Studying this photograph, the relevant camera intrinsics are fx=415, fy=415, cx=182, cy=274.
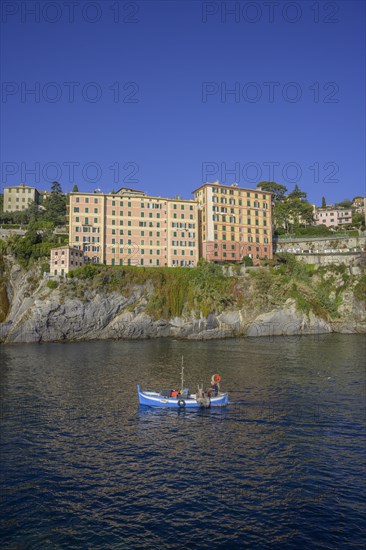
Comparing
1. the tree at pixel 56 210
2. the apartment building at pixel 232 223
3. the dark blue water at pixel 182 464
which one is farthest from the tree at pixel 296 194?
the dark blue water at pixel 182 464

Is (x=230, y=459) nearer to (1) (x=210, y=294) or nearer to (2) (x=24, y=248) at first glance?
(1) (x=210, y=294)

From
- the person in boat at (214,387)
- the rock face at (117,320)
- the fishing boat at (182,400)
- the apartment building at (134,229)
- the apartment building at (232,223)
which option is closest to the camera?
the fishing boat at (182,400)

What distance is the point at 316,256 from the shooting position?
12162 cm

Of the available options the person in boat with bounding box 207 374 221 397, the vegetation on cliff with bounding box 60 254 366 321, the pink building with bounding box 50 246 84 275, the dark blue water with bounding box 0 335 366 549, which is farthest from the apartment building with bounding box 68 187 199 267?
the person in boat with bounding box 207 374 221 397

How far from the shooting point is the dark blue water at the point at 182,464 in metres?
20.0

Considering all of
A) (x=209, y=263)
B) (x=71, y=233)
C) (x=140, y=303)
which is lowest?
(x=140, y=303)

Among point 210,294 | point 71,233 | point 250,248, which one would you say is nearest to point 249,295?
point 210,294

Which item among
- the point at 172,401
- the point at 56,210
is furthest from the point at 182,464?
the point at 56,210

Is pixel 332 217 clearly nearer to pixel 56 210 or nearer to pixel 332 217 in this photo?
pixel 332 217

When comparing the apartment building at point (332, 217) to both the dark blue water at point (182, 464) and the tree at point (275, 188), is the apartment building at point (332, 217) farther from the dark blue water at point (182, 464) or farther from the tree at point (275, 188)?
the dark blue water at point (182, 464)

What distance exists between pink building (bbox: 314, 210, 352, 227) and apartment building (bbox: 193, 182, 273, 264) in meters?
71.1

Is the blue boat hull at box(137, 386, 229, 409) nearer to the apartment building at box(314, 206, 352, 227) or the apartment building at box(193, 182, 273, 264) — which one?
the apartment building at box(193, 182, 273, 264)

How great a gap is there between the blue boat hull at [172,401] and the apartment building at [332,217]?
158216mm

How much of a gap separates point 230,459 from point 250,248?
9621 centimetres
